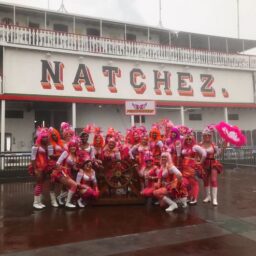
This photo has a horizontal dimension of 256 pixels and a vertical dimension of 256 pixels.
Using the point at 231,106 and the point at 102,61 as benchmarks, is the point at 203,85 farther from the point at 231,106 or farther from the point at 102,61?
the point at 102,61

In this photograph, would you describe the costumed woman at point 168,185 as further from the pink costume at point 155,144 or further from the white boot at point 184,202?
the pink costume at point 155,144

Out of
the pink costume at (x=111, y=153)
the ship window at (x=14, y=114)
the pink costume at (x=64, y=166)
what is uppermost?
the ship window at (x=14, y=114)

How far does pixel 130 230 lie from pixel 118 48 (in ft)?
40.6

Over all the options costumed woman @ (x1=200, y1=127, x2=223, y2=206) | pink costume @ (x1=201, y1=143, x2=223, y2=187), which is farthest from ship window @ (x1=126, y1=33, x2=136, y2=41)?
pink costume @ (x1=201, y1=143, x2=223, y2=187)

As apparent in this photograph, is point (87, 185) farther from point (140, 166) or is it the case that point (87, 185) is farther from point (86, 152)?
point (140, 166)

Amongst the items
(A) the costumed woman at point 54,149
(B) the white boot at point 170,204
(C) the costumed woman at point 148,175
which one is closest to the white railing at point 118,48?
(A) the costumed woman at point 54,149

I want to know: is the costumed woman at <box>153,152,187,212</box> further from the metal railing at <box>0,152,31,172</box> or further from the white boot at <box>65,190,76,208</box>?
the metal railing at <box>0,152,31,172</box>

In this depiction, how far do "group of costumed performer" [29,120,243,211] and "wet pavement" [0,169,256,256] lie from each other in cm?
35

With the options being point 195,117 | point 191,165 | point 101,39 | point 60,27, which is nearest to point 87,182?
point 191,165

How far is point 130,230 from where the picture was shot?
203 inches

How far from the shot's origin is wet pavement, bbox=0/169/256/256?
4.28 metres

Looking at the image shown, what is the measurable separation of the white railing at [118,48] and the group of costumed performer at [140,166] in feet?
27.0

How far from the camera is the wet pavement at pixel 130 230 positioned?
4281 millimetres

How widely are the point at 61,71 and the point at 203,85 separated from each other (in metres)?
8.54
